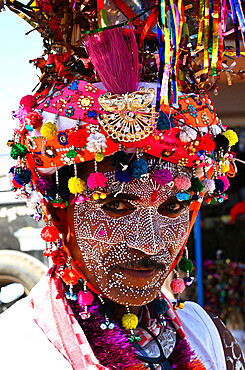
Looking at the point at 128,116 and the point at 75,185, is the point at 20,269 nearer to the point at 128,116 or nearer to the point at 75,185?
the point at 75,185

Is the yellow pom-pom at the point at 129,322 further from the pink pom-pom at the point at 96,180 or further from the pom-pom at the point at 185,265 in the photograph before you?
the pink pom-pom at the point at 96,180

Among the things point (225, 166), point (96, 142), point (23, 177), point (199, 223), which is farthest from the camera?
point (199, 223)

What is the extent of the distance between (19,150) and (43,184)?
0.13 meters

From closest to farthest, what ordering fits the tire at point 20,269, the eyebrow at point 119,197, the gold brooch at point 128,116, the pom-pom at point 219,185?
the gold brooch at point 128,116 < the eyebrow at point 119,197 < the pom-pom at point 219,185 < the tire at point 20,269

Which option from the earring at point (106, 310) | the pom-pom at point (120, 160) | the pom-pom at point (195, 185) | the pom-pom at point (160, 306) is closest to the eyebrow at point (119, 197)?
the pom-pom at point (120, 160)

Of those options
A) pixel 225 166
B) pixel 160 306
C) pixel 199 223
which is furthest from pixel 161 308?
pixel 199 223

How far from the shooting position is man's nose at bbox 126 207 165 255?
5.03ft

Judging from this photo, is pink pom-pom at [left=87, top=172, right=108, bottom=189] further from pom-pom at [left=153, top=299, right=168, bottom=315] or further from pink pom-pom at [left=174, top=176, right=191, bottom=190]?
pom-pom at [left=153, top=299, right=168, bottom=315]

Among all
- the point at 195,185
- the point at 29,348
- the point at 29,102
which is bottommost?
the point at 29,348

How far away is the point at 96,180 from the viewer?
4.94 feet

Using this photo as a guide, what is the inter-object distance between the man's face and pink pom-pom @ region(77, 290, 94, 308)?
0.13ft

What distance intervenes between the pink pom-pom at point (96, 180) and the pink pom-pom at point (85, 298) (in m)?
0.37

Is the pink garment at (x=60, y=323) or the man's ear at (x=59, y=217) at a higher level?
the man's ear at (x=59, y=217)

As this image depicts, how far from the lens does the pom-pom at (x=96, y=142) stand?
57.5 inches
